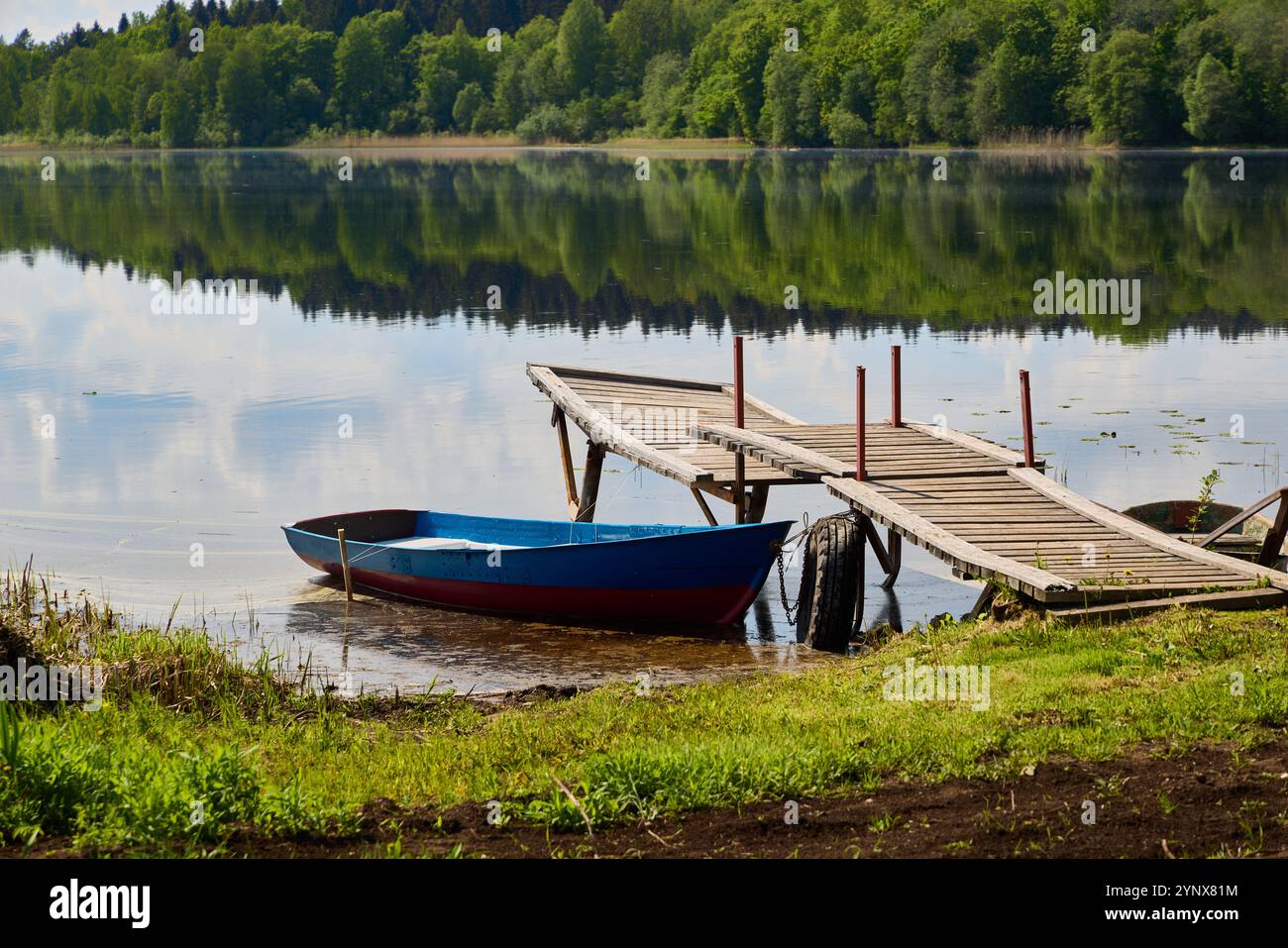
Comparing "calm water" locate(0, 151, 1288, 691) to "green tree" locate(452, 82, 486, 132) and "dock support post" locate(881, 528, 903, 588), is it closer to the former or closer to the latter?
"dock support post" locate(881, 528, 903, 588)

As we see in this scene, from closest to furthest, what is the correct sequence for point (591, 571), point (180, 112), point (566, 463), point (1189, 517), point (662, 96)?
point (591, 571) → point (1189, 517) → point (566, 463) → point (662, 96) → point (180, 112)

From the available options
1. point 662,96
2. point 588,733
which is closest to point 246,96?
point 662,96

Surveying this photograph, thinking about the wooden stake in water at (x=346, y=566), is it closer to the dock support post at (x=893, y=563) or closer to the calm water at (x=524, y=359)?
the calm water at (x=524, y=359)

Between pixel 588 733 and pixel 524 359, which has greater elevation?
pixel 524 359

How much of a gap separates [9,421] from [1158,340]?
81.5 feet

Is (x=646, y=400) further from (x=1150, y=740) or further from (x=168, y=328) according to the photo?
(x=168, y=328)

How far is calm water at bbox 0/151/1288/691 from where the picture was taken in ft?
65.1

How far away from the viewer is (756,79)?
138375 millimetres

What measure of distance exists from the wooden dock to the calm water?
58.6 inches

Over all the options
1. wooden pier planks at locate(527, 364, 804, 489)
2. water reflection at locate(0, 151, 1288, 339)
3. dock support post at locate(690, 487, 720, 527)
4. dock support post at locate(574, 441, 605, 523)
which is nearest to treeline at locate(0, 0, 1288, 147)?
water reflection at locate(0, 151, 1288, 339)

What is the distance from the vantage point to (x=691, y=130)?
152000 millimetres

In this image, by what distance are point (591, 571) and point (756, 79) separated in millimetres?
125421

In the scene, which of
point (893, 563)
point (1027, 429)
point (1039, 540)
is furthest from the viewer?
point (893, 563)

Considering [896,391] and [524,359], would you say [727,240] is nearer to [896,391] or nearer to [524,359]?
[524,359]
